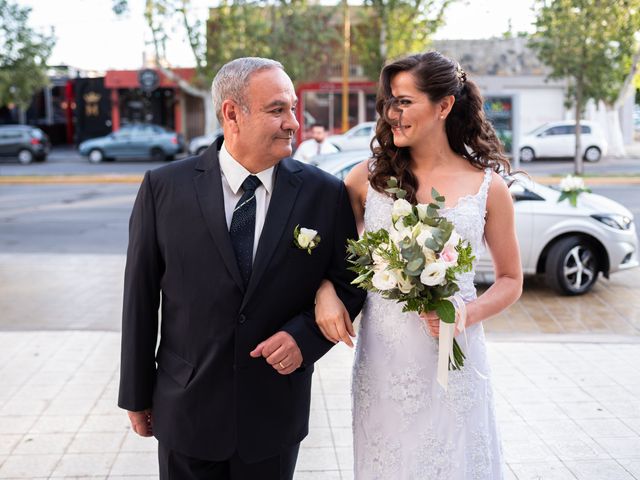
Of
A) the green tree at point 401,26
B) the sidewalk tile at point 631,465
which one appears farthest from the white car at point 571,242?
the green tree at point 401,26

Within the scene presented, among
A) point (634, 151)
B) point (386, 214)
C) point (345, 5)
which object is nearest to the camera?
point (386, 214)

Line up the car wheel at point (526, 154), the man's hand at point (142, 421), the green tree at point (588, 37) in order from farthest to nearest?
the car wheel at point (526, 154), the green tree at point (588, 37), the man's hand at point (142, 421)

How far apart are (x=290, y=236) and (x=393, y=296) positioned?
1.33 feet

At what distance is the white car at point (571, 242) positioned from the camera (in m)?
9.02

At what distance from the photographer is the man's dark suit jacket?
2736 millimetres

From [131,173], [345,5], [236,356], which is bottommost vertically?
[131,173]

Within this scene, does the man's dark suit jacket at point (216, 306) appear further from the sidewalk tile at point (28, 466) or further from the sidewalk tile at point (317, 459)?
the sidewalk tile at point (28, 466)

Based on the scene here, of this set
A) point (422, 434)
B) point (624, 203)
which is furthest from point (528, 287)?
point (624, 203)

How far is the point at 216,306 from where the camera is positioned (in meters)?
2.73

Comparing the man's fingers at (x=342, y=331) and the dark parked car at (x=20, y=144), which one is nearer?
the man's fingers at (x=342, y=331)

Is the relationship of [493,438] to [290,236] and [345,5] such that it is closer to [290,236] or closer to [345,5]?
[290,236]

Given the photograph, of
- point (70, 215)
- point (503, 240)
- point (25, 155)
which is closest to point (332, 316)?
point (503, 240)

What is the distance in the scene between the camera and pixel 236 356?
276 centimetres

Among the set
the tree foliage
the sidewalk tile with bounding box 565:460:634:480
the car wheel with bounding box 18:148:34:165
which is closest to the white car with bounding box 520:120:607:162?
the tree foliage
